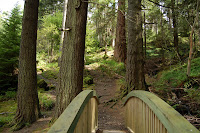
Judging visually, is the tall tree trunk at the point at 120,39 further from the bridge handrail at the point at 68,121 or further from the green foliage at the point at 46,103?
the bridge handrail at the point at 68,121

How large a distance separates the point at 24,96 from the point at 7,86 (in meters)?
6.08

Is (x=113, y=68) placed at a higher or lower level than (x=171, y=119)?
higher

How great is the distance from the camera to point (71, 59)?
4.04 metres

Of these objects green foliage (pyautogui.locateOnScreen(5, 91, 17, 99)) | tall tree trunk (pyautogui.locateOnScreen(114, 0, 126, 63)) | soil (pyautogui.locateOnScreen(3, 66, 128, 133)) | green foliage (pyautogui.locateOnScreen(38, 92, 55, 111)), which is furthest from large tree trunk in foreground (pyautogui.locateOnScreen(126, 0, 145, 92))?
green foliage (pyautogui.locateOnScreen(5, 91, 17, 99))

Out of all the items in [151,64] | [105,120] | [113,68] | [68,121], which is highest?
[151,64]

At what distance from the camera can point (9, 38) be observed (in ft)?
35.8

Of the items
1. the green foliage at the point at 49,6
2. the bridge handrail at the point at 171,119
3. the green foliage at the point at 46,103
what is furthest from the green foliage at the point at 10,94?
the green foliage at the point at 49,6

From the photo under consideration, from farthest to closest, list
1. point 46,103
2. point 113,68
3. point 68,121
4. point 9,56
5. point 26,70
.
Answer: point 113,68
point 9,56
point 46,103
point 26,70
point 68,121

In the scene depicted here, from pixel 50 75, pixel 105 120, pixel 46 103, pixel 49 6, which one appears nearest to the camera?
pixel 105 120

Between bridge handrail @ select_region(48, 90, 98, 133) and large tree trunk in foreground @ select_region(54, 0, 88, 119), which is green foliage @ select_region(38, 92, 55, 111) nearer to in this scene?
large tree trunk in foreground @ select_region(54, 0, 88, 119)

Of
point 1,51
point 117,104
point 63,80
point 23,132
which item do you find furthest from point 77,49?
point 1,51

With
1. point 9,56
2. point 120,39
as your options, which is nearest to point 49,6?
point 120,39

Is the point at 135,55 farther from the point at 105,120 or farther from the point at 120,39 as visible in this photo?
the point at 120,39

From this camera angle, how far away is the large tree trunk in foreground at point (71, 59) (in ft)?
13.2
